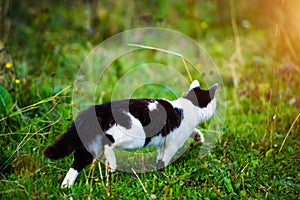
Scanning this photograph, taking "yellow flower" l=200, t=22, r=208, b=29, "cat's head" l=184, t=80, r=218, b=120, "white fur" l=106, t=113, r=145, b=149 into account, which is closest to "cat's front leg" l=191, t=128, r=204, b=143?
"cat's head" l=184, t=80, r=218, b=120

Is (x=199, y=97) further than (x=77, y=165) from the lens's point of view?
Yes

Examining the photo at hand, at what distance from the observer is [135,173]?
285 cm

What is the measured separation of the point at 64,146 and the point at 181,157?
101 centimetres

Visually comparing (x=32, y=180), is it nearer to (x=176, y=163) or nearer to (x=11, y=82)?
(x=176, y=163)

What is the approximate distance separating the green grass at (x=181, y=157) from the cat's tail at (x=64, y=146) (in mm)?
169

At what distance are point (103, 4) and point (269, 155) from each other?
4.60m

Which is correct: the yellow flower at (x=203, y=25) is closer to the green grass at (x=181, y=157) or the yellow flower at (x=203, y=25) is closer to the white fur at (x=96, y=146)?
the green grass at (x=181, y=157)

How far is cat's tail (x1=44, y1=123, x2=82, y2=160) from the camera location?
101 inches

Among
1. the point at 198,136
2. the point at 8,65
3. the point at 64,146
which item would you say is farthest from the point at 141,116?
the point at 8,65

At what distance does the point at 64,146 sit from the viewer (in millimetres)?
2596

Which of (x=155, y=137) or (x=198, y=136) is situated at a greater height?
(x=155, y=137)

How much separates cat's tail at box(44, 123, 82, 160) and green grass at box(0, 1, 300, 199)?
17cm

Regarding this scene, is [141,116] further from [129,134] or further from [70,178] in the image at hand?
[70,178]

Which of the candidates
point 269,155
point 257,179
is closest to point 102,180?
point 257,179
